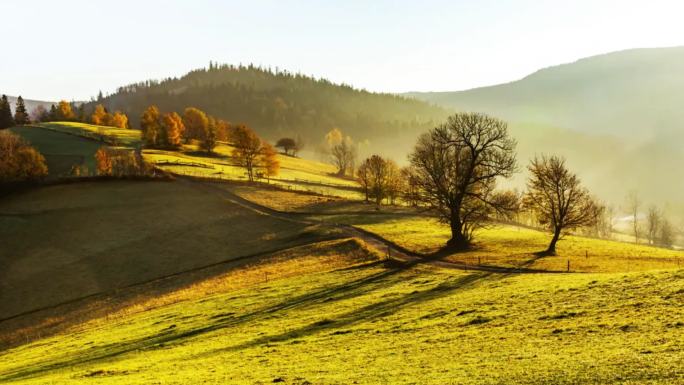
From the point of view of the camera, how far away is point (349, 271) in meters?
59.3

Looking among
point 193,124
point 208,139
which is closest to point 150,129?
point 208,139

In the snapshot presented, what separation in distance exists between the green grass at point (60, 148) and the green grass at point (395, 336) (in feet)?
284

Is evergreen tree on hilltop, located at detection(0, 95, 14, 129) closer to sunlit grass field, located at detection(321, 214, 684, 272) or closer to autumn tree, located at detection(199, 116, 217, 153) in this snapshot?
autumn tree, located at detection(199, 116, 217, 153)

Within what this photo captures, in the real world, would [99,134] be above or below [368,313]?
above

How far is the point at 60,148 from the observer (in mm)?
139750

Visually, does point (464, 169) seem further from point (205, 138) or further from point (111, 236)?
point (205, 138)

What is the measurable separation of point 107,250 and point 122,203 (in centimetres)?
2393

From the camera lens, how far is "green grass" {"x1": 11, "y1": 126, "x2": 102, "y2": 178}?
12462cm

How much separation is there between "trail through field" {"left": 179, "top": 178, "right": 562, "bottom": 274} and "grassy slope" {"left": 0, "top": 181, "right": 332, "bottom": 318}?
3548mm

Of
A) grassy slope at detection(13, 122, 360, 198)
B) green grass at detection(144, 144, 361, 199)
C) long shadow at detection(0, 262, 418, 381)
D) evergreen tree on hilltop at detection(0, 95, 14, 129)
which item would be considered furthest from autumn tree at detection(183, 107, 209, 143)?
long shadow at detection(0, 262, 418, 381)

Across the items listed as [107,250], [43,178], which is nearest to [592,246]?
[107,250]

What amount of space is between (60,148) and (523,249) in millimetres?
136276

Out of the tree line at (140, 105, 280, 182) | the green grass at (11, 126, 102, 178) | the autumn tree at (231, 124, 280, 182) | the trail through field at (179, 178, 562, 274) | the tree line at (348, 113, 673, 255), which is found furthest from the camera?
the tree line at (140, 105, 280, 182)

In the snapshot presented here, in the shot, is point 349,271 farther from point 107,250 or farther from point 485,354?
point 107,250
